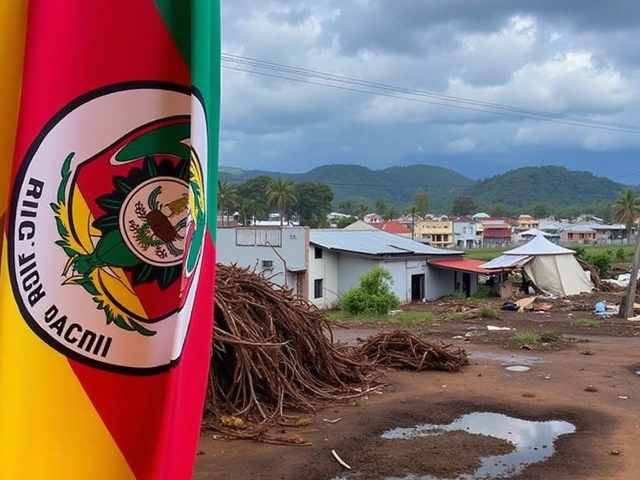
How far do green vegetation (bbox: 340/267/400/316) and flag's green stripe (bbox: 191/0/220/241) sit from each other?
63.9 ft

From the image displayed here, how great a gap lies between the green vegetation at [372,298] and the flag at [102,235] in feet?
64.2

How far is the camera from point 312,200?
74.9 meters

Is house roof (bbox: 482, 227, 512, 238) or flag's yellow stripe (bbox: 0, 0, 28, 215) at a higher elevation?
house roof (bbox: 482, 227, 512, 238)

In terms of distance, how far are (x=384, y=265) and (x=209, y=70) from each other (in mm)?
26595

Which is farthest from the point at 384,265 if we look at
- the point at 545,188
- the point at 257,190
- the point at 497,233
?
the point at 545,188

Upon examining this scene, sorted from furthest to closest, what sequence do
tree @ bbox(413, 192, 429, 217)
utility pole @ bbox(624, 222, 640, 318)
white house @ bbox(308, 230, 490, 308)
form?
tree @ bbox(413, 192, 429, 217)
white house @ bbox(308, 230, 490, 308)
utility pole @ bbox(624, 222, 640, 318)

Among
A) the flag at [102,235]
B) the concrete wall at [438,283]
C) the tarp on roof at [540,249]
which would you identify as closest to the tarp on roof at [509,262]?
the tarp on roof at [540,249]

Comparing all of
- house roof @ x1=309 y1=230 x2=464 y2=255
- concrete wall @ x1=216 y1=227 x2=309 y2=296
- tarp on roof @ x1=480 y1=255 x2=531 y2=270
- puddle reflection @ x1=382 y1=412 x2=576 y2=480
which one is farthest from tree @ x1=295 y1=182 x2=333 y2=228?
puddle reflection @ x1=382 y1=412 x2=576 y2=480

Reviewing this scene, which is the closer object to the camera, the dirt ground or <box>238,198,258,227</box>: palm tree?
the dirt ground

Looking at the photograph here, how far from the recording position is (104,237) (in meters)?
1.59

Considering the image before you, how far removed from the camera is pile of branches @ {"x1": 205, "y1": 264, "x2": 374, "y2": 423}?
6355 mm

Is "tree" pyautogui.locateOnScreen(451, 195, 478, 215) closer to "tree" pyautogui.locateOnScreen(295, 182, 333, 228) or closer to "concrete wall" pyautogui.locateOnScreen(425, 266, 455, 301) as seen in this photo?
"tree" pyautogui.locateOnScreen(295, 182, 333, 228)

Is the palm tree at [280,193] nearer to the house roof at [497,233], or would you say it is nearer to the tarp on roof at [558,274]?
the tarp on roof at [558,274]

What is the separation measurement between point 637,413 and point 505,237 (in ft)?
265
